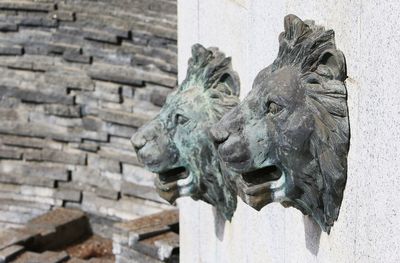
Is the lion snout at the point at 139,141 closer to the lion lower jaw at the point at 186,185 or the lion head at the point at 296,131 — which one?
the lion lower jaw at the point at 186,185

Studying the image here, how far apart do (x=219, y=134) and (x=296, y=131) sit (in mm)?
272

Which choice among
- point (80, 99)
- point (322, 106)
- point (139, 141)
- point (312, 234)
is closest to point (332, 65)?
point (322, 106)

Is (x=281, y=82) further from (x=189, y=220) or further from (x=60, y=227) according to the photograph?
(x=60, y=227)

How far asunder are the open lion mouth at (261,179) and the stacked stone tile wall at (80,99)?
4.13 m

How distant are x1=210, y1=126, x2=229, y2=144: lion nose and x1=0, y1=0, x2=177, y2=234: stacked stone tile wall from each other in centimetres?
410

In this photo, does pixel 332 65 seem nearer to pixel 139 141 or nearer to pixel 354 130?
pixel 354 130

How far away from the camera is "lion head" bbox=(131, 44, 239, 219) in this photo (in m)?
3.26

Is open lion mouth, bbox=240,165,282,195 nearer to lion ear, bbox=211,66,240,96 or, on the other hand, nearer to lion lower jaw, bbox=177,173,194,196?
lion ear, bbox=211,66,240,96

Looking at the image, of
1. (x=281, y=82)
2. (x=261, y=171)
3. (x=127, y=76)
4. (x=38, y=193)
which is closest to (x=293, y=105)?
(x=281, y=82)

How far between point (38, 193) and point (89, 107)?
77cm

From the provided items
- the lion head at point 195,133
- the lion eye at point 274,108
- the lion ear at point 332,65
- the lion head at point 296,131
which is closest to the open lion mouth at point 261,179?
the lion head at point 296,131

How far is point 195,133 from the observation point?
3.27 m

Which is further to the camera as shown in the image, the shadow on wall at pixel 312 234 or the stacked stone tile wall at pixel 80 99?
the stacked stone tile wall at pixel 80 99

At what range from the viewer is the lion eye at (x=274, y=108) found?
2.36 meters
